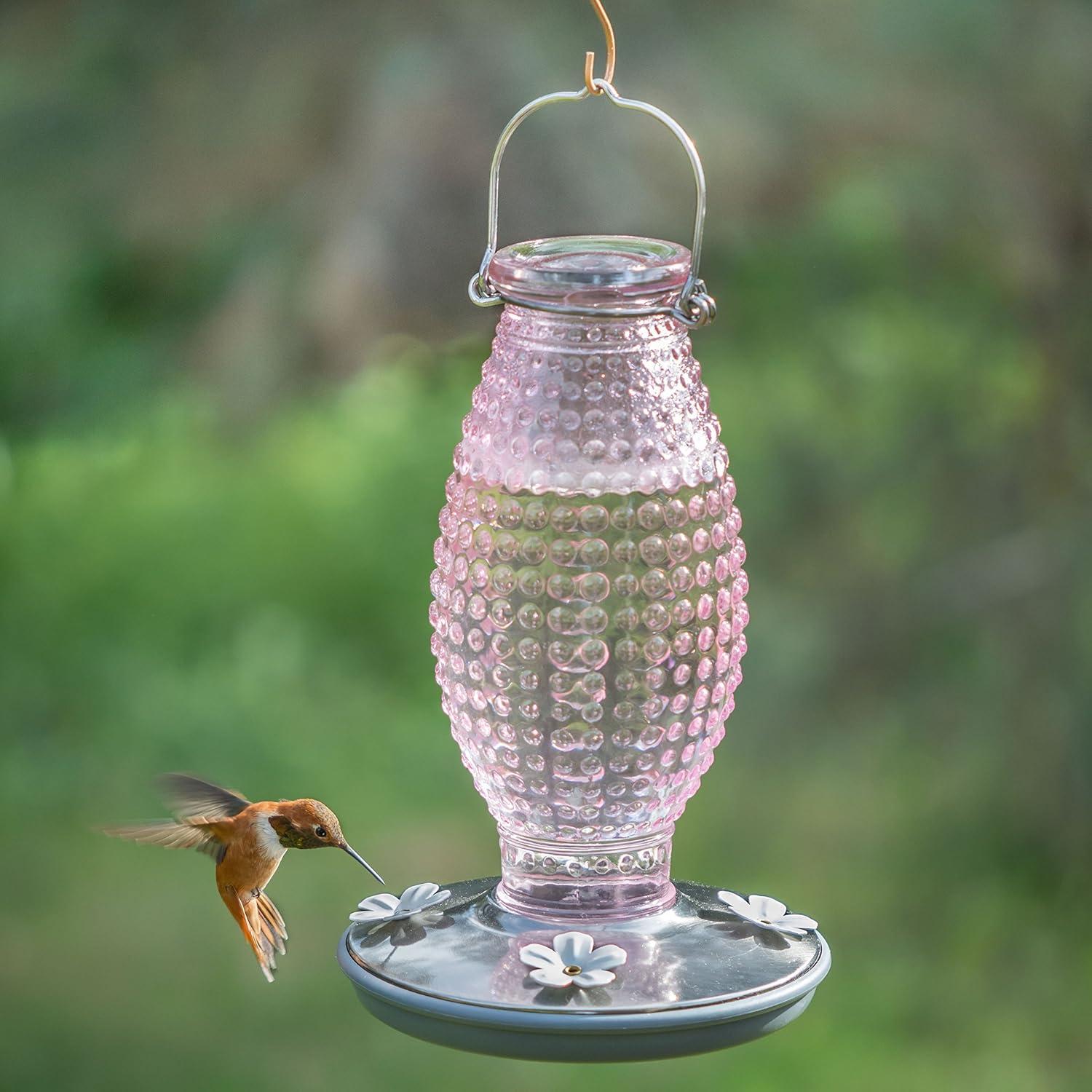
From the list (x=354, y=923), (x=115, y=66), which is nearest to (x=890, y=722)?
(x=115, y=66)

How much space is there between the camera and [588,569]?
151cm

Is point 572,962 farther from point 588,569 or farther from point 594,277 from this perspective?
point 594,277

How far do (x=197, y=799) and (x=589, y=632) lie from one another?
56 cm

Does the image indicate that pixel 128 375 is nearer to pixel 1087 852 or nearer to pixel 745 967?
pixel 1087 852

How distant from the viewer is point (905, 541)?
4.66 meters

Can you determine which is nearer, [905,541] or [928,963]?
[905,541]

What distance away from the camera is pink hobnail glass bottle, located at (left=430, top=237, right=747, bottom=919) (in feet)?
4.97

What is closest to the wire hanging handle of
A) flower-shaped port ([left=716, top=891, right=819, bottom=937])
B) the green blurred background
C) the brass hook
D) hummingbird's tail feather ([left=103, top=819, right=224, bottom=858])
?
the brass hook

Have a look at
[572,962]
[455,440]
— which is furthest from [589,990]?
[455,440]

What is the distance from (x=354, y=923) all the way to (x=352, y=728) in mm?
3207

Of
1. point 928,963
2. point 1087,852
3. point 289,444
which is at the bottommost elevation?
point 928,963

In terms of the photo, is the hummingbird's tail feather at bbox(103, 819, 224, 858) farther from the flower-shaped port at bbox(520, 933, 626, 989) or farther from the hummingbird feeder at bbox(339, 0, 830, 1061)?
the flower-shaped port at bbox(520, 933, 626, 989)

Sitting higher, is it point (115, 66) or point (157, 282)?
point (115, 66)

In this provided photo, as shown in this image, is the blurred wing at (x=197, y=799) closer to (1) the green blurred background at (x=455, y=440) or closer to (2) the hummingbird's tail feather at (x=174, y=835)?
(2) the hummingbird's tail feather at (x=174, y=835)
